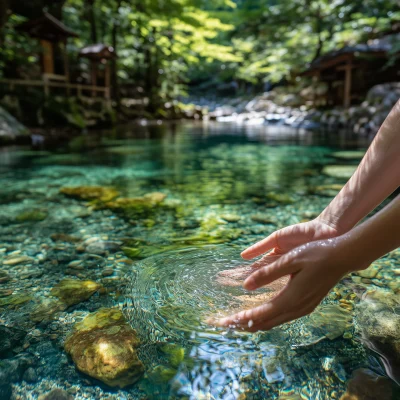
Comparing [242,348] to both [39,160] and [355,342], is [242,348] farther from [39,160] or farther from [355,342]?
[39,160]

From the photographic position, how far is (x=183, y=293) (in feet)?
6.38

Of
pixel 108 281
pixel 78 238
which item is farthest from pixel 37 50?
pixel 108 281

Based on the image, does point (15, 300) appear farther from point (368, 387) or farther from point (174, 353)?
point (368, 387)

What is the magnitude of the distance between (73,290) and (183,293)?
714 mm

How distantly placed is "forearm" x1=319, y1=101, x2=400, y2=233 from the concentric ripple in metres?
0.63

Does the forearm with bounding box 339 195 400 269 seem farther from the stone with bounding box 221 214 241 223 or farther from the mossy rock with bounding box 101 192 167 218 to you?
the mossy rock with bounding box 101 192 167 218

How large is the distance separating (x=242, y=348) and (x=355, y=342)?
1.80ft

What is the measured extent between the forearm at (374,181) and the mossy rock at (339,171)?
4.17 m

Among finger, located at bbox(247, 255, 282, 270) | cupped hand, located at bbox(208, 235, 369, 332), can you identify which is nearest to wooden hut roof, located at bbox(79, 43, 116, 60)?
finger, located at bbox(247, 255, 282, 270)

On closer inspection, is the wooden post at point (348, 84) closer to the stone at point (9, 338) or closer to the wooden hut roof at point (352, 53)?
the wooden hut roof at point (352, 53)

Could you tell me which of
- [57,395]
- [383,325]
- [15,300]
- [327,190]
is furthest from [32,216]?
[327,190]

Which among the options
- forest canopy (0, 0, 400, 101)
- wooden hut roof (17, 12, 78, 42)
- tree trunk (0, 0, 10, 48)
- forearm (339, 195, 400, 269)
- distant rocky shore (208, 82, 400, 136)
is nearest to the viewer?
forearm (339, 195, 400, 269)

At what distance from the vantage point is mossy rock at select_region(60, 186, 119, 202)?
14.2 ft

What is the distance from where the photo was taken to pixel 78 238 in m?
2.99
